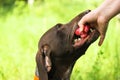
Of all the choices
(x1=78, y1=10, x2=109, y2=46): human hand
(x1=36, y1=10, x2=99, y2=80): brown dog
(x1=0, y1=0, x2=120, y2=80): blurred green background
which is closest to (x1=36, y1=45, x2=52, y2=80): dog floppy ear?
(x1=36, y1=10, x2=99, y2=80): brown dog

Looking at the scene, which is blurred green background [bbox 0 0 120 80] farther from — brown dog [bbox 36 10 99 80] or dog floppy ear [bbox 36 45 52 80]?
dog floppy ear [bbox 36 45 52 80]

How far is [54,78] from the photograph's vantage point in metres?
7.36

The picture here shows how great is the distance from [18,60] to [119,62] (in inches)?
61.4

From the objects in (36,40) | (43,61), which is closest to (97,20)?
(43,61)

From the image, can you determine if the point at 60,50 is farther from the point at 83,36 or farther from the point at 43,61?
the point at 83,36

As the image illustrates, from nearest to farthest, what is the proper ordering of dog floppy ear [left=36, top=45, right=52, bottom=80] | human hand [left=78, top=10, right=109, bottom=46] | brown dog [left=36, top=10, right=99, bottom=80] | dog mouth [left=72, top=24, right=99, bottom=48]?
human hand [left=78, top=10, right=109, bottom=46], dog mouth [left=72, top=24, right=99, bottom=48], dog floppy ear [left=36, top=45, right=52, bottom=80], brown dog [left=36, top=10, right=99, bottom=80]

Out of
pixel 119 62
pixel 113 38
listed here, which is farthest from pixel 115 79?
pixel 113 38

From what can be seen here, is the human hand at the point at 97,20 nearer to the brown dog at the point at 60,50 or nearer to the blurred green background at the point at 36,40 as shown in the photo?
the brown dog at the point at 60,50

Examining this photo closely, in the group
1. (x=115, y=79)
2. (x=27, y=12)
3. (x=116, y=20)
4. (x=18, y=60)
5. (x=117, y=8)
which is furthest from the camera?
(x=27, y=12)

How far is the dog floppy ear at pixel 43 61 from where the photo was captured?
7.02 m

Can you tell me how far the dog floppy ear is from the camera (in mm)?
7016

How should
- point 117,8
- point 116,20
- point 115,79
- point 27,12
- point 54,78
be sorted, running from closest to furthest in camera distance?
point 117,8 → point 54,78 → point 115,79 → point 116,20 → point 27,12

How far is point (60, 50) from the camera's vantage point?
7.38 m

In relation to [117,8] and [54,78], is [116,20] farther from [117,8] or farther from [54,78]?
[117,8]
